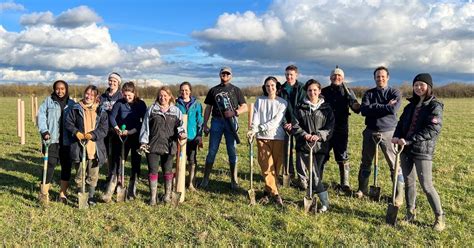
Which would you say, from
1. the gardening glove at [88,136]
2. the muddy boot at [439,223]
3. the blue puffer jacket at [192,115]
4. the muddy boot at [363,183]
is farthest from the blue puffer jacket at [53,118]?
the muddy boot at [439,223]

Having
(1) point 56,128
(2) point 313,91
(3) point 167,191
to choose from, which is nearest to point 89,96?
(1) point 56,128

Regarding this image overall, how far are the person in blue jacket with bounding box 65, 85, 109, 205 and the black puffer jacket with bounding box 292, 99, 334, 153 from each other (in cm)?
340

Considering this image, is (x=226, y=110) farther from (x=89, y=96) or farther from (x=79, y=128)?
(x=79, y=128)

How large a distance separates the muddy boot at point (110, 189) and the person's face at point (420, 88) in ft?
17.5

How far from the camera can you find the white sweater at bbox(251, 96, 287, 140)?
7.53 meters

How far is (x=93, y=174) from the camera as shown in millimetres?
7527

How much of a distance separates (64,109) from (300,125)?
4098 millimetres

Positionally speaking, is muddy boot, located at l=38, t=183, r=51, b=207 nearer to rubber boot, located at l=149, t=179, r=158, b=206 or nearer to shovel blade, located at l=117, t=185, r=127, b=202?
shovel blade, located at l=117, t=185, r=127, b=202

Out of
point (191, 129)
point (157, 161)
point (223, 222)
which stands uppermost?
point (191, 129)

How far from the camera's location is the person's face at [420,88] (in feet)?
20.2

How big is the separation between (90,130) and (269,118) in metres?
3.16

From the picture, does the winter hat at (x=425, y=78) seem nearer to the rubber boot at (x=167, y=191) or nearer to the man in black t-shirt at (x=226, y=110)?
the man in black t-shirt at (x=226, y=110)

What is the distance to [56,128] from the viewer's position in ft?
24.1

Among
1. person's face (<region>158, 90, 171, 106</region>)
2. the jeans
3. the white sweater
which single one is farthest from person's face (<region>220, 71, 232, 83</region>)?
person's face (<region>158, 90, 171, 106</region>)
